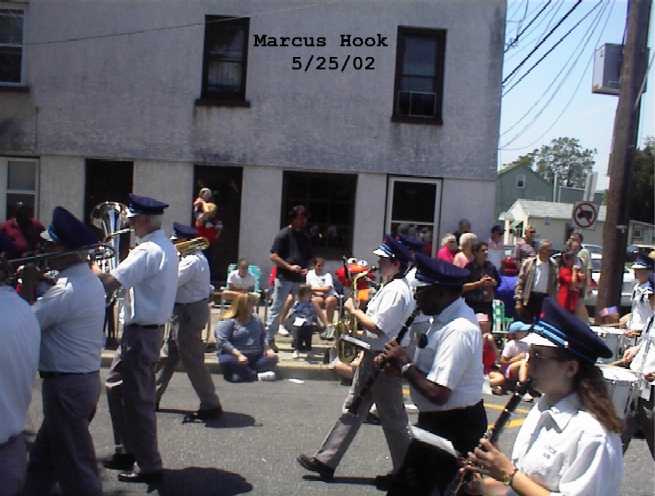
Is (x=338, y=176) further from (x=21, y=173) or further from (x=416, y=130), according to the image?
(x=21, y=173)

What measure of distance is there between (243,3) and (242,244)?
176 inches

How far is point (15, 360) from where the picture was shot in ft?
10.5

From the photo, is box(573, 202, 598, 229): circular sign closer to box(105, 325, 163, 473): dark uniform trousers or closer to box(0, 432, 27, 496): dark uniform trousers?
box(105, 325, 163, 473): dark uniform trousers

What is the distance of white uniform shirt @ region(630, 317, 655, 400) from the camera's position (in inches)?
213

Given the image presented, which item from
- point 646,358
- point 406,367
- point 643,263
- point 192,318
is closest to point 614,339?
point 643,263

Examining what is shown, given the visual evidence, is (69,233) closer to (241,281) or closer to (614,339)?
(614,339)

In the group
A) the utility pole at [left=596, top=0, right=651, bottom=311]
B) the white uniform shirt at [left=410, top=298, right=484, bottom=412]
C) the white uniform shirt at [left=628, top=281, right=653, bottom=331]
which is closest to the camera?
the white uniform shirt at [left=410, top=298, right=484, bottom=412]

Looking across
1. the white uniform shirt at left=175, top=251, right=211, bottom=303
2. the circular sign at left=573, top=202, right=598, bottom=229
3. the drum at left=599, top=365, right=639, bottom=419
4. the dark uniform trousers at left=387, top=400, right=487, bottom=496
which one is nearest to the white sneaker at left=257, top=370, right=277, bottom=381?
the white uniform shirt at left=175, top=251, right=211, bottom=303

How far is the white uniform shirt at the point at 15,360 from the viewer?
3186 mm

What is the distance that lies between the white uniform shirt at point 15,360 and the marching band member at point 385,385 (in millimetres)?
2671

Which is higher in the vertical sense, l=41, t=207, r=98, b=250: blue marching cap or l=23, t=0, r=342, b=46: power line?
l=23, t=0, r=342, b=46: power line

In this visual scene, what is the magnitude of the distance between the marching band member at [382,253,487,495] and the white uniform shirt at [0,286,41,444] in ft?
5.82

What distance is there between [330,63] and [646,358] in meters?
9.73

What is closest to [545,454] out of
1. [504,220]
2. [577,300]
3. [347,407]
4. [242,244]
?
[347,407]
